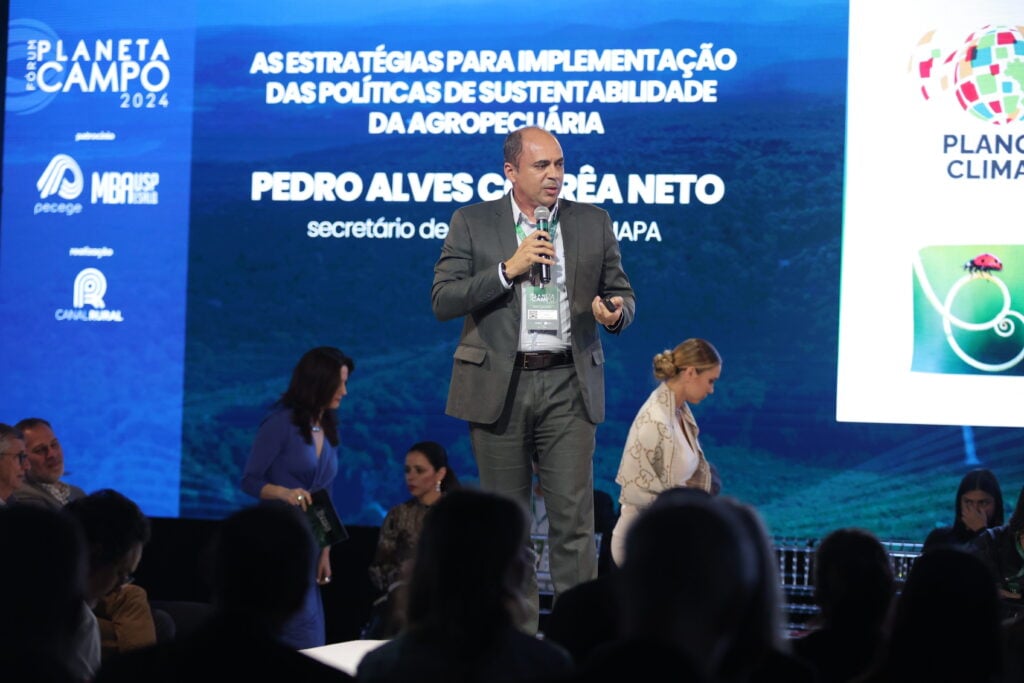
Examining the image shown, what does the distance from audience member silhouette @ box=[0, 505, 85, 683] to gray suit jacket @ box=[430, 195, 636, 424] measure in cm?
206

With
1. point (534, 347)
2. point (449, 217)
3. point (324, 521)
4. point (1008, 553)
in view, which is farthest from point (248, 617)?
point (449, 217)

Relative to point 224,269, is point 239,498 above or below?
below

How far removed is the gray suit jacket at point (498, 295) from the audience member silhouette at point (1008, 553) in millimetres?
2036

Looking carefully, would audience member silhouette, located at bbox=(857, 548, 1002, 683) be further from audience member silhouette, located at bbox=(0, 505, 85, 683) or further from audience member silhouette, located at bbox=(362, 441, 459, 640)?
audience member silhouette, located at bbox=(362, 441, 459, 640)

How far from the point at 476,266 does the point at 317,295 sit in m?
2.70

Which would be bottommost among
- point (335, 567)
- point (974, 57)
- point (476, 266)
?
point (335, 567)

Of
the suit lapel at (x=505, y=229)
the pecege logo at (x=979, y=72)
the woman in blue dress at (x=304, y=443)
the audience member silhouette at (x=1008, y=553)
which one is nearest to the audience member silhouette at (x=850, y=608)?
the suit lapel at (x=505, y=229)

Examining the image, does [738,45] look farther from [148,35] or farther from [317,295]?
[148,35]

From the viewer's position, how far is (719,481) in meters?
6.03

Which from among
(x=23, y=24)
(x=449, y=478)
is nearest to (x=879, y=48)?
(x=449, y=478)

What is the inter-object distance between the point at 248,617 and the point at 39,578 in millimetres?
323

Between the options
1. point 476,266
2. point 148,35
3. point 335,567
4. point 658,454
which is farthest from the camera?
point 148,35

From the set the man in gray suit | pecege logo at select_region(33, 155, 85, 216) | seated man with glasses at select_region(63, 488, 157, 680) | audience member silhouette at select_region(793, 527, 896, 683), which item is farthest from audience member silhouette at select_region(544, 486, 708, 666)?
pecege logo at select_region(33, 155, 85, 216)

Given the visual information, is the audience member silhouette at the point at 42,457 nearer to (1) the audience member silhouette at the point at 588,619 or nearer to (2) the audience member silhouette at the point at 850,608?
(1) the audience member silhouette at the point at 588,619
